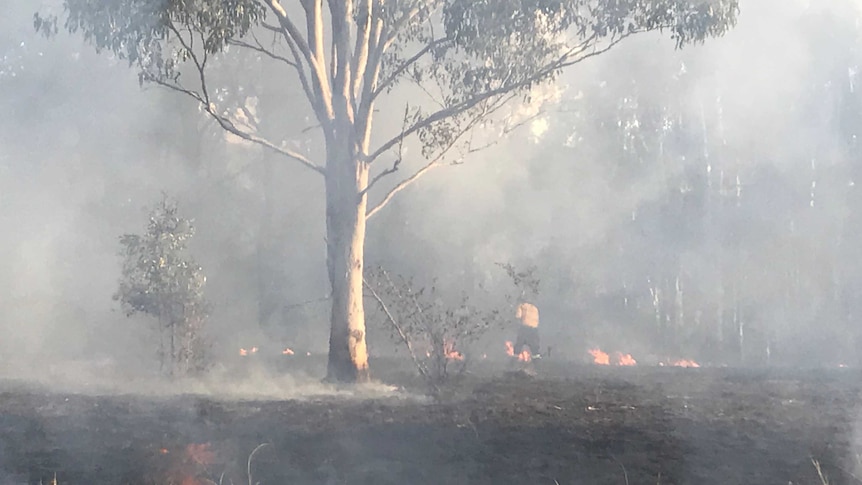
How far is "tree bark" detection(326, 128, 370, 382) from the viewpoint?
4.98 metres

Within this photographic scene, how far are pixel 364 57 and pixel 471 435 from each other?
115 inches

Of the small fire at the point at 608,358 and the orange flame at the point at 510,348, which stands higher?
the orange flame at the point at 510,348

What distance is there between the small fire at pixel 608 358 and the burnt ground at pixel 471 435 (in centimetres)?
34

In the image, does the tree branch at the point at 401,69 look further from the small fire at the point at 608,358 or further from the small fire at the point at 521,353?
the small fire at the point at 608,358

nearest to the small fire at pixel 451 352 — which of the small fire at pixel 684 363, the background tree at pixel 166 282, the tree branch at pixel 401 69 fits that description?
the small fire at pixel 684 363

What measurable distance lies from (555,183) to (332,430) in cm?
246

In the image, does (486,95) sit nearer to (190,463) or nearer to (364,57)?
(364,57)

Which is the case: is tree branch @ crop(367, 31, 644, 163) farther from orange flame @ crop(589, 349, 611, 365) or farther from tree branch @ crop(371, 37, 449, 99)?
orange flame @ crop(589, 349, 611, 365)

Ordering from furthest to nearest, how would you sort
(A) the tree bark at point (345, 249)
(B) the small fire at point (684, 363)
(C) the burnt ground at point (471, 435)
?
(A) the tree bark at point (345, 249) < (B) the small fire at point (684, 363) < (C) the burnt ground at point (471, 435)

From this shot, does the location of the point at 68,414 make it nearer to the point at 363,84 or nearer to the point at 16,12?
the point at 16,12

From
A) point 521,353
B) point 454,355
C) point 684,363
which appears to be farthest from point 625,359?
point 454,355

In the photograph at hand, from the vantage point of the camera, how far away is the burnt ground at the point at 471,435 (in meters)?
3.62

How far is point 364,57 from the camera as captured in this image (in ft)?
18.0

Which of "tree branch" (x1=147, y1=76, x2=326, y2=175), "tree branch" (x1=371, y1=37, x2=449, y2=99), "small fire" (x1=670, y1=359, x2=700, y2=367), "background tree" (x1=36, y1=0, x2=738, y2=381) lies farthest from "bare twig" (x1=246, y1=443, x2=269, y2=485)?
"tree branch" (x1=371, y1=37, x2=449, y2=99)
